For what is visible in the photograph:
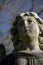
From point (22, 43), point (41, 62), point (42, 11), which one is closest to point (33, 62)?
point (41, 62)

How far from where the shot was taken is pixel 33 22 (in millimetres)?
5754

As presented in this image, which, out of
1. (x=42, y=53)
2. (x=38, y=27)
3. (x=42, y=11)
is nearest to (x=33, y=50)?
(x=42, y=53)

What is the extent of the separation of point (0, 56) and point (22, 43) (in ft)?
1.63

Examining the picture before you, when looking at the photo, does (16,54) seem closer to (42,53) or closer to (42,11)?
(42,53)

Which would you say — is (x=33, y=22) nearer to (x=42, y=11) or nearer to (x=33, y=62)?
(x=33, y=62)

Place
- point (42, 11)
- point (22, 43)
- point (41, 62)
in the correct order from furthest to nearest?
point (42, 11) → point (22, 43) → point (41, 62)

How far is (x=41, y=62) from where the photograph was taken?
210 inches

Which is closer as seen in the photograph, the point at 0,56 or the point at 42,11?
the point at 0,56

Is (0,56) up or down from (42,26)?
down

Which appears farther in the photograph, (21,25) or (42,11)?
(42,11)

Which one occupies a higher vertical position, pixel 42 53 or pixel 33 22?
pixel 33 22

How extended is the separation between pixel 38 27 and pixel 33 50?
21.4 inches

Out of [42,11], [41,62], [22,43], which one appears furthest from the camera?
[42,11]

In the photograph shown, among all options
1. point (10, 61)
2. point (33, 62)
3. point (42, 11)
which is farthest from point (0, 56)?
point (42, 11)
